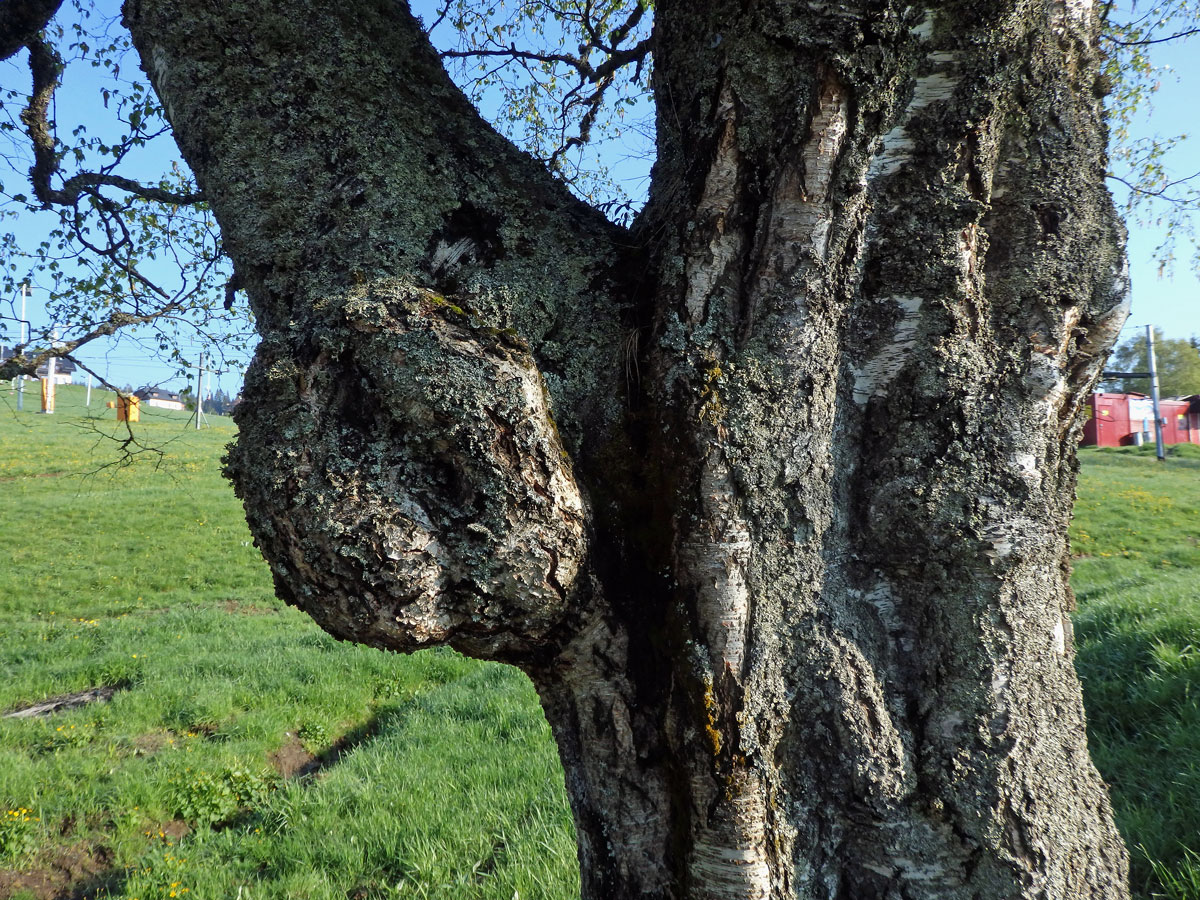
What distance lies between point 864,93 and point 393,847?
446 centimetres

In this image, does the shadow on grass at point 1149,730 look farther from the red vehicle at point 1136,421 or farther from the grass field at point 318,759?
the red vehicle at point 1136,421

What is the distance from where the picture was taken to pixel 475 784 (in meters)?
4.97

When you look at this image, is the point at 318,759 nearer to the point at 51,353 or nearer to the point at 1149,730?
the point at 51,353

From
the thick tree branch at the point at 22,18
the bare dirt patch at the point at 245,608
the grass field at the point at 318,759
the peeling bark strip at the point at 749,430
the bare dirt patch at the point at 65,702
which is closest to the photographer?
the peeling bark strip at the point at 749,430

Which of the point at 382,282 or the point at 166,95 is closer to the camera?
the point at 382,282

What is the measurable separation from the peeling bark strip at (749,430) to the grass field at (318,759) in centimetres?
218

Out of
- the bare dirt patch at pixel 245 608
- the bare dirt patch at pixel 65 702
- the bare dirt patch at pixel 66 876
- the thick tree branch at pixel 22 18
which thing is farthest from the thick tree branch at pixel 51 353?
the bare dirt patch at pixel 245 608

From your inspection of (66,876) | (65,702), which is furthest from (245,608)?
(66,876)

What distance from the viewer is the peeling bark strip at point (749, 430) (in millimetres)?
1721

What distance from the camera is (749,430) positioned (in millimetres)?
1804

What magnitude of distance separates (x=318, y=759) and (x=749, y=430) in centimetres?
601

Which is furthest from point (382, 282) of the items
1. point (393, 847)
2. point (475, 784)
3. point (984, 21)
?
point (475, 784)

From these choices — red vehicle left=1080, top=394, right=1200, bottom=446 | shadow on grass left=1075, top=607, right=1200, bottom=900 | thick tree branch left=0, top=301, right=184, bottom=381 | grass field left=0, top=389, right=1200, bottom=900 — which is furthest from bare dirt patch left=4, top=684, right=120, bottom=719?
red vehicle left=1080, top=394, right=1200, bottom=446

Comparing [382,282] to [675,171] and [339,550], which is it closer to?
[339,550]
